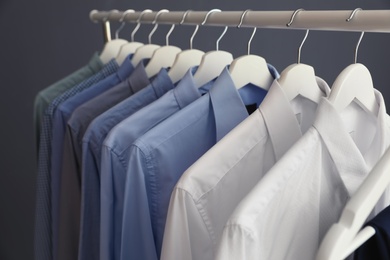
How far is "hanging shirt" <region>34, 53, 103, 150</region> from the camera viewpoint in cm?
108

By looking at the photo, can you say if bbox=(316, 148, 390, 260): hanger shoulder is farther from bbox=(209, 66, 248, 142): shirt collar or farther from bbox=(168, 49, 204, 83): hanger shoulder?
bbox=(168, 49, 204, 83): hanger shoulder

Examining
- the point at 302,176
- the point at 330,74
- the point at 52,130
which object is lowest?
the point at 330,74

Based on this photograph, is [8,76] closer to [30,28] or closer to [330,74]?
[30,28]

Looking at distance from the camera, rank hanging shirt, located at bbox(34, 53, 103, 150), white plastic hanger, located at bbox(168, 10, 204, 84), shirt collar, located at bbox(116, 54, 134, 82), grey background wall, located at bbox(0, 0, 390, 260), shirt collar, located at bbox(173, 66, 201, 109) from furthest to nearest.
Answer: grey background wall, located at bbox(0, 0, 390, 260)
hanging shirt, located at bbox(34, 53, 103, 150)
shirt collar, located at bbox(116, 54, 134, 82)
white plastic hanger, located at bbox(168, 10, 204, 84)
shirt collar, located at bbox(173, 66, 201, 109)

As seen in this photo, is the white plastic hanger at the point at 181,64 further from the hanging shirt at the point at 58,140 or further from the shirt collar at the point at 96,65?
the shirt collar at the point at 96,65

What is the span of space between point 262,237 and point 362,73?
0.29m

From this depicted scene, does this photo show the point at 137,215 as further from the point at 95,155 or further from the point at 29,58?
the point at 29,58

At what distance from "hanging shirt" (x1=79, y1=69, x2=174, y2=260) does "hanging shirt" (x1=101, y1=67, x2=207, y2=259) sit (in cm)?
8

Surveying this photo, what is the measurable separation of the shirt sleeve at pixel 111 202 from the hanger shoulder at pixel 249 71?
23 centimetres

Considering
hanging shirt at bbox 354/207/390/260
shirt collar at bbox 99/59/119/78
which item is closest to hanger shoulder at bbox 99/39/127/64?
shirt collar at bbox 99/59/119/78

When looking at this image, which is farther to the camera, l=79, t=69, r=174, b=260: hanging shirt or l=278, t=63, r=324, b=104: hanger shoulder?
l=79, t=69, r=174, b=260: hanging shirt

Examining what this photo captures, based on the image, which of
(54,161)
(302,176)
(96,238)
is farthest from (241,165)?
(54,161)

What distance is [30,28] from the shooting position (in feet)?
6.19

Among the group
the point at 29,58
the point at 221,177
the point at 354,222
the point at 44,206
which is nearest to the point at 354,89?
the point at 221,177
